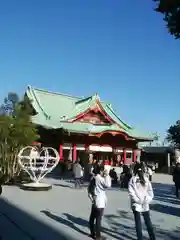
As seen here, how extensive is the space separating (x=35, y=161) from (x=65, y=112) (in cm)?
1740

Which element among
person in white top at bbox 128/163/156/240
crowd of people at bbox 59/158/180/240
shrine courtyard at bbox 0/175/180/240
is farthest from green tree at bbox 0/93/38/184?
person in white top at bbox 128/163/156/240

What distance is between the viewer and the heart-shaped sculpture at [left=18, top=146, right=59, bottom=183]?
17719 millimetres

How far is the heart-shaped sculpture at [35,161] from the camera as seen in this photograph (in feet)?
58.1

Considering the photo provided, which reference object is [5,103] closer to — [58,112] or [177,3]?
[58,112]

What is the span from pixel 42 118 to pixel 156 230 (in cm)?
2388

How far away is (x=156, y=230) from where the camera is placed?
8.65 metres

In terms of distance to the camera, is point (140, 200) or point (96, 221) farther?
point (96, 221)

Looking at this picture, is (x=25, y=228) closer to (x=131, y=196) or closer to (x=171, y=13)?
(x=131, y=196)

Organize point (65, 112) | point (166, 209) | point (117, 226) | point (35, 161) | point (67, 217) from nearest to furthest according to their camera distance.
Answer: point (117, 226), point (67, 217), point (166, 209), point (35, 161), point (65, 112)

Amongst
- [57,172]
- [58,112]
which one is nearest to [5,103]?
[58,112]

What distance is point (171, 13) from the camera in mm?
7922

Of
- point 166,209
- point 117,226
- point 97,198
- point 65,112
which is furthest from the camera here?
point 65,112

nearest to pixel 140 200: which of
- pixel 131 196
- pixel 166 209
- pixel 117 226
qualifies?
pixel 131 196

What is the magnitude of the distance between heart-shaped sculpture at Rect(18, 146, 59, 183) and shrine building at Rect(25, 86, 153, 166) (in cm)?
1038
